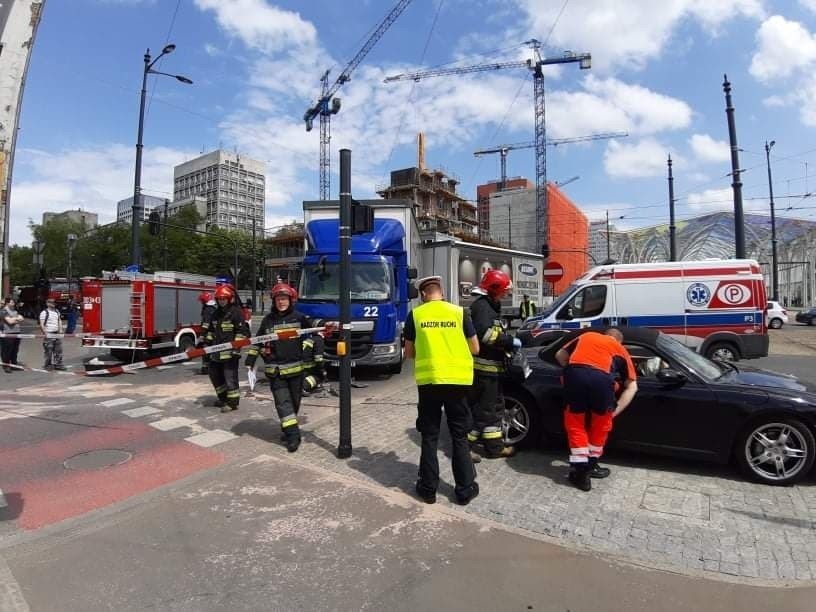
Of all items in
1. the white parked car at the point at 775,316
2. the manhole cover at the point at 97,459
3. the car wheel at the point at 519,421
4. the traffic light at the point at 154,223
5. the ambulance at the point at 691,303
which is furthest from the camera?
the white parked car at the point at 775,316

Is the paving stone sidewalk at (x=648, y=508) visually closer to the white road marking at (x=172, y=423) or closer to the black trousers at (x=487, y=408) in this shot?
the black trousers at (x=487, y=408)

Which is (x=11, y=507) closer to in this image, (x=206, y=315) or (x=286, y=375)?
(x=286, y=375)

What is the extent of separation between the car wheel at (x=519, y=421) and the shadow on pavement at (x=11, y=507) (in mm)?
4498

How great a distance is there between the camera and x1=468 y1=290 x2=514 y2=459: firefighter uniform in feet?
16.9

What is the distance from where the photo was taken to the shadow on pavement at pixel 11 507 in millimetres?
4191

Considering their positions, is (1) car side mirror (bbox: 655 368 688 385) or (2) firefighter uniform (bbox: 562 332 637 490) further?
(1) car side mirror (bbox: 655 368 688 385)

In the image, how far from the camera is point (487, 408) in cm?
521

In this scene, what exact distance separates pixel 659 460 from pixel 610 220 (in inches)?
1643

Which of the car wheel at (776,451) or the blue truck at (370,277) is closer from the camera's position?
the car wheel at (776,451)

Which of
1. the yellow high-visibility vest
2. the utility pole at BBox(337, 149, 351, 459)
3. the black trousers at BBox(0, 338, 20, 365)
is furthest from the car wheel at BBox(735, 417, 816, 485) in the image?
the black trousers at BBox(0, 338, 20, 365)

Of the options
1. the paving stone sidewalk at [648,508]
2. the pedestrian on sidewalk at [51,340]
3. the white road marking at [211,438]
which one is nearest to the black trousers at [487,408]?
the paving stone sidewalk at [648,508]

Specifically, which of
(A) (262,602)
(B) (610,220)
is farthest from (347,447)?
(B) (610,220)

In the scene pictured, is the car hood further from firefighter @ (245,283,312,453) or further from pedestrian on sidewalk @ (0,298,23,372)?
pedestrian on sidewalk @ (0,298,23,372)

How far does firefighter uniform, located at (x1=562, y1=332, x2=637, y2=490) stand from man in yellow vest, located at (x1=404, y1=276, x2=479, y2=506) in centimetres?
98
